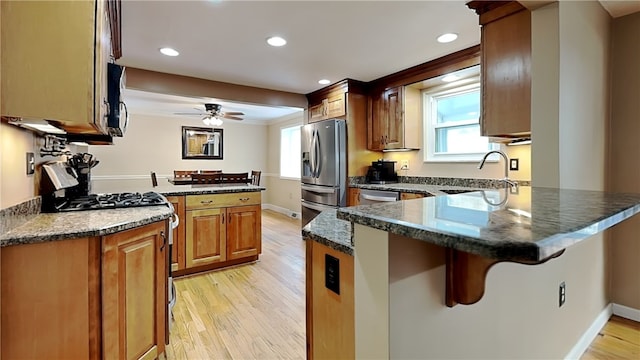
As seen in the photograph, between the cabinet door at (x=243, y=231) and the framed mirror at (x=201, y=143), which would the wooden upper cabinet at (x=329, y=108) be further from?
the framed mirror at (x=201, y=143)

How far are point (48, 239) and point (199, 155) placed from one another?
615 cm

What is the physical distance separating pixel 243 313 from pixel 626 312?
2.87 m

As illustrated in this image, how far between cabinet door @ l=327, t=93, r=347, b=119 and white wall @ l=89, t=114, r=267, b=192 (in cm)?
369

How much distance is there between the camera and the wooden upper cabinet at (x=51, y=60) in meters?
1.25

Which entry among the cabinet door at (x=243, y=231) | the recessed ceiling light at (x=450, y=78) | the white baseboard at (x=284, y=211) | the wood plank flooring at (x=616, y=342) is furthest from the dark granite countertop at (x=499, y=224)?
the white baseboard at (x=284, y=211)

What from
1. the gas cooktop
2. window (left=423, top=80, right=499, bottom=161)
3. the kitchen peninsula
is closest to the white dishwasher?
window (left=423, top=80, right=499, bottom=161)

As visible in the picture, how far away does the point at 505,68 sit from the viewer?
2.13 m

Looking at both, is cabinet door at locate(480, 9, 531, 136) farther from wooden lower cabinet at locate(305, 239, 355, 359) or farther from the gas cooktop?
the gas cooktop

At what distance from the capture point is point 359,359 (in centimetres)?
92

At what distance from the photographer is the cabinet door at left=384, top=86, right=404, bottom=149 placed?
155 inches

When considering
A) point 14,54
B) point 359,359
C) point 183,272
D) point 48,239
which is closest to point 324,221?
point 359,359

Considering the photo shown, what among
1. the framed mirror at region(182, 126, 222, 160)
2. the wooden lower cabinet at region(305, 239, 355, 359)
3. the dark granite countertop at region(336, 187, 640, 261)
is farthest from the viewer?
the framed mirror at region(182, 126, 222, 160)

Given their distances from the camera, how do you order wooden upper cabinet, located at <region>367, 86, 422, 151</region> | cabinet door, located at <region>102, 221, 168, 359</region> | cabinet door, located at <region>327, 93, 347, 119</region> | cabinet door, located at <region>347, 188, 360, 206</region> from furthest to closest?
cabinet door, located at <region>327, 93, 347, 119</region>, cabinet door, located at <region>347, 188, 360, 206</region>, wooden upper cabinet, located at <region>367, 86, 422, 151</region>, cabinet door, located at <region>102, 221, 168, 359</region>

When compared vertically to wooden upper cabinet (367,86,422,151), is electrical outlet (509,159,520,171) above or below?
below
